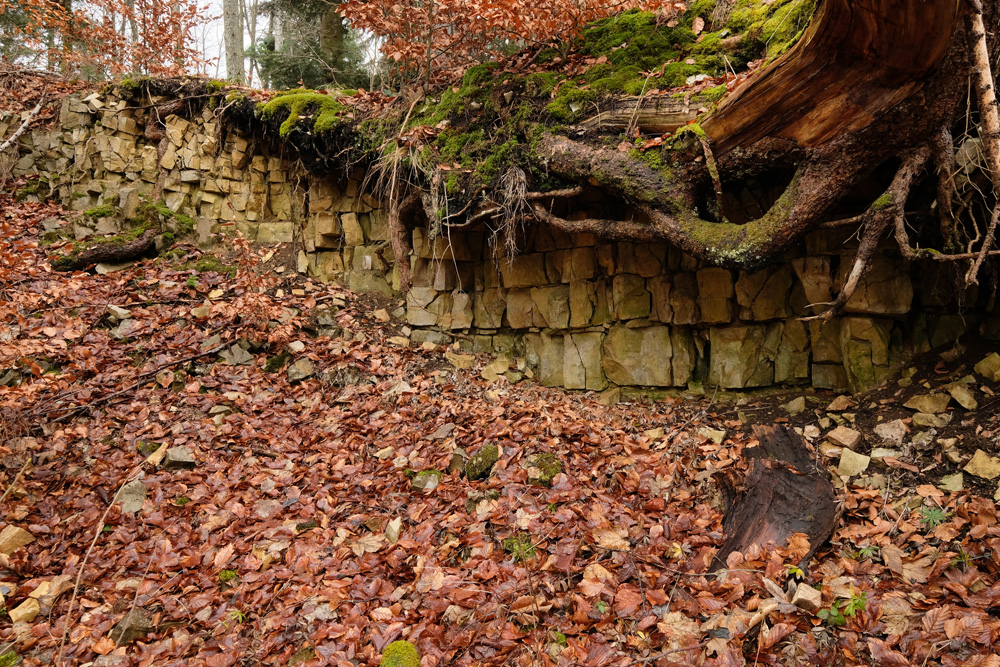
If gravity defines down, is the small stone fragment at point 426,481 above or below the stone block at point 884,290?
below

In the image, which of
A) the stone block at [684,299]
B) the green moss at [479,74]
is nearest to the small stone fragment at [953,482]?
the stone block at [684,299]

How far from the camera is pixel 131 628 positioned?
3.73 m

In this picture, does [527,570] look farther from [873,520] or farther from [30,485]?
[30,485]

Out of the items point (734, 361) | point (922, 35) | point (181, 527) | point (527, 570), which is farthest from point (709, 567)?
point (181, 527)

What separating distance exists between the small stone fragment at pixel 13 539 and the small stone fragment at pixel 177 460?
1.15 meters

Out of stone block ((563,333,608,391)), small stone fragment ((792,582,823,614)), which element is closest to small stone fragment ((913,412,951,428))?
small stone fragment ((792,582,823,614))

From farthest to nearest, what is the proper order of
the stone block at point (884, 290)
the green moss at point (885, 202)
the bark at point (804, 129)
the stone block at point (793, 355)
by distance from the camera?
the stone block at point (793, 355), the stone block at point (884, 290), the green moss at point (885, 202), the bark at point (804, 129)

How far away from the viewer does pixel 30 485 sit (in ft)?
16.2

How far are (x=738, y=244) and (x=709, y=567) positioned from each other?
9.23 feet

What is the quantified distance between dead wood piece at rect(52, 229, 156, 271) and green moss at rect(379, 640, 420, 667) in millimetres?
8311

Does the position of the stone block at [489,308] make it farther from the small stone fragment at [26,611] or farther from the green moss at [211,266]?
the small stone fragment at [26,611]

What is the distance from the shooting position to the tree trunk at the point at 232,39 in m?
11.3

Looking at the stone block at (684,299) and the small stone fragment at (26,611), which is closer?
the small stone fragment at (26,611)

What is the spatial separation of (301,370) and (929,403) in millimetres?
7146
